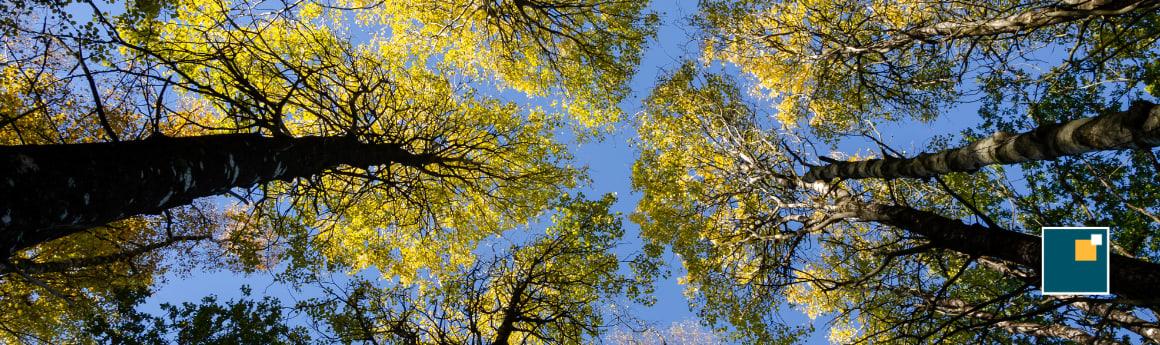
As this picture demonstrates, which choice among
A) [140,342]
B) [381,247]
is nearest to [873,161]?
[140,342]

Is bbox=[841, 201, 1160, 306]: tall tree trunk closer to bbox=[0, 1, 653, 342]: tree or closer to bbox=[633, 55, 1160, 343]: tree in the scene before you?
bbox=[633, 55, 1160, 343]: tree

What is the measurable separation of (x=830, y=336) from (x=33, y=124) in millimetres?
17272

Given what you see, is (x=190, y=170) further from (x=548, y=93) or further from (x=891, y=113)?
(x=891, y=113)

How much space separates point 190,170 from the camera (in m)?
3.27

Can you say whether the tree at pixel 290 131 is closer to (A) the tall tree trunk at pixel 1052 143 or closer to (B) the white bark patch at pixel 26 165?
(B) the white bark patch at pixel 26 165

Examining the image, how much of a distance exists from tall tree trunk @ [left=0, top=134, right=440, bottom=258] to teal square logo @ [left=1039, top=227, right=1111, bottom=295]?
19.9 ft

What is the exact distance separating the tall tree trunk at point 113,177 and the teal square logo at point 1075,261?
239 inches

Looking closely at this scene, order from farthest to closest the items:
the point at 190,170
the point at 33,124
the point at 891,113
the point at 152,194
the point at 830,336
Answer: the point at 830,336 < the point at 891,113 < the point at 33,124 < the point at 190,170 < the point at 152,194

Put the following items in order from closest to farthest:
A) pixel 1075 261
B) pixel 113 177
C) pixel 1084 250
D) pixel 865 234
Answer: pixel 113 177, pixel 1075 261, pixel 1084 250, pixel 865 234

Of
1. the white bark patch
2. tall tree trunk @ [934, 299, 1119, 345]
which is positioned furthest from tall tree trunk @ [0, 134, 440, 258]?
tall tree trunk @ [934, 299, 1119, 345]

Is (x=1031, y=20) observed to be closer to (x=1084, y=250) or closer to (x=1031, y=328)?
(x=1084, y=250)

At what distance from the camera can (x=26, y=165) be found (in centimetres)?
223

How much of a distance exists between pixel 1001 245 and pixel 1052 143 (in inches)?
35.6

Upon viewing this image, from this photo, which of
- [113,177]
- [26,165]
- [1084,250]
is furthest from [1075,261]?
[26,165]
